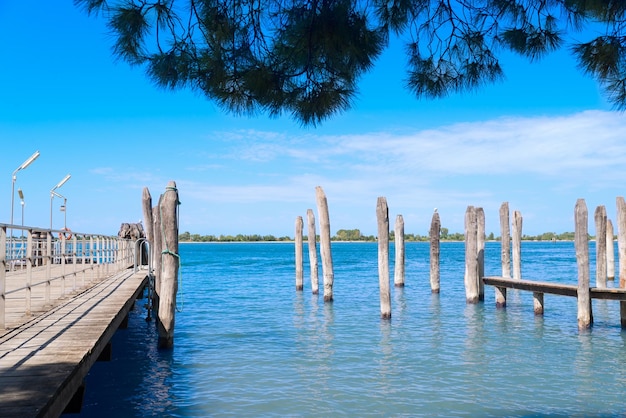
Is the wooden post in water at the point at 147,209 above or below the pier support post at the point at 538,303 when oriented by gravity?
above

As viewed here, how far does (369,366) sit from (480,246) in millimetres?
8689

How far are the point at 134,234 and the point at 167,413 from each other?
16.3 m

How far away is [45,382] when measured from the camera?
4605mm

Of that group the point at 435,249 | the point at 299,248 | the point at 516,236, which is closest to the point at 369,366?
the point at 435,249

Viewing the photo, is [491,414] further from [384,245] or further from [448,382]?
[384,245]

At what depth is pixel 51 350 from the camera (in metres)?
5.79

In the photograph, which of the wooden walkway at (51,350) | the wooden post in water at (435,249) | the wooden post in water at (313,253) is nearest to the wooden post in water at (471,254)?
the wooden post in water at (435,249)

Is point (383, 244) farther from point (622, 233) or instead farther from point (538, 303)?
point (622, 233)

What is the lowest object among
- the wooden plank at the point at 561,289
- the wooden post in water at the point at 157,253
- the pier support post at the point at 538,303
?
the pier support post at the point at 538,303

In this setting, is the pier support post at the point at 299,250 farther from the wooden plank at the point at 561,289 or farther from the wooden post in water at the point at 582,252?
the wooden post in water at the point at 582,252

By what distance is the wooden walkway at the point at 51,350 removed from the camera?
422 centimetres

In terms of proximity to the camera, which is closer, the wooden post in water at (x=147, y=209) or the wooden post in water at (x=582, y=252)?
the wooden post in water at (x=582, y=252)

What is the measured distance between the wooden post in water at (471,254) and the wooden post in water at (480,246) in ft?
1.21

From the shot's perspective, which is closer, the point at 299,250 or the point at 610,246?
the point at 299,250
